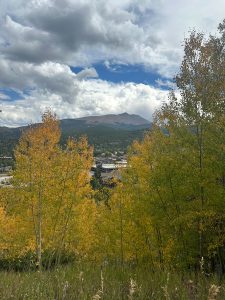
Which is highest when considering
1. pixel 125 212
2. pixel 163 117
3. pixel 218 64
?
pixel 218 64

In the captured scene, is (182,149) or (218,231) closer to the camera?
(218,231)

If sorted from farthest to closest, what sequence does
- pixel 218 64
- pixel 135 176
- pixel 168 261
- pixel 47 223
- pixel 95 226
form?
pixel 95 226 → pixel 47 223 → pixel 135 176 → pixel 168 261 → pixel 218 64

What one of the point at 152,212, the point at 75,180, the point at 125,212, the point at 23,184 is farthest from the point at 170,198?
the point at 23,184

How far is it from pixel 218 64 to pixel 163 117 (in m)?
3.61

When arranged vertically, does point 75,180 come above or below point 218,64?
below

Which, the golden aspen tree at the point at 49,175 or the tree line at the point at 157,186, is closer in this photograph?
the tree line at the point at 157,186

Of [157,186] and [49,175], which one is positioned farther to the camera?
[49,175]

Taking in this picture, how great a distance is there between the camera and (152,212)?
1892 centimetres

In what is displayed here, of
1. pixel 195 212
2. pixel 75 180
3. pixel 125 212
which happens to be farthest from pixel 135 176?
pixel 195 212

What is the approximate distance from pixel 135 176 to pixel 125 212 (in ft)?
8.04

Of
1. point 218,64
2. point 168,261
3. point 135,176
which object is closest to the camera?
point 218,64

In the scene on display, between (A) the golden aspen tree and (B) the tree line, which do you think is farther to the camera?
(A) the golden aspen tree

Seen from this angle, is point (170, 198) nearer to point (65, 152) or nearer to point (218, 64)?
point (218, 64)

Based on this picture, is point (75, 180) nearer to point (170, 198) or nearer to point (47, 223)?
point (47, 223)
